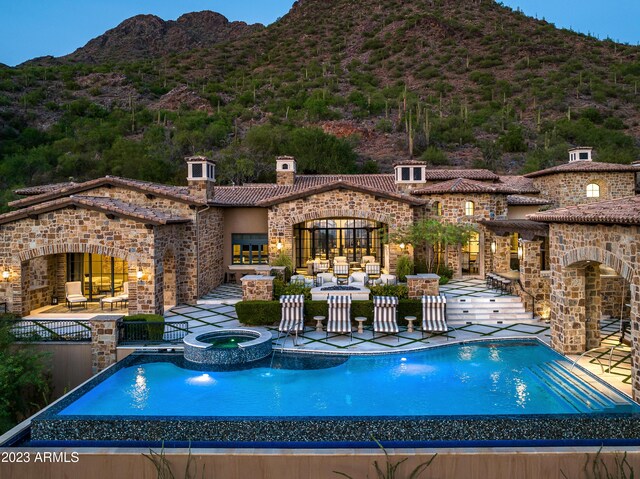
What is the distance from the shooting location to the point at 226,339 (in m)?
12.1

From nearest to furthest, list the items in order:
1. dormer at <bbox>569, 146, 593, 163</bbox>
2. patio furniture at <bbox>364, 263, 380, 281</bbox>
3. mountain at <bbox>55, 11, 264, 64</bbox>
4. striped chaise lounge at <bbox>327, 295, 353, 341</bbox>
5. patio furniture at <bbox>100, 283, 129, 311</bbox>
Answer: striped chaise lounge at <bbox>327, 295, 353, 341</bbox>
patio furniture at <bbox>100, 283, 129, 311</bbox>
patio furniture at <bbox>364, 263, 380, 281</bbox>
dormer at <bbox>569, 146, 593, 163</bbox>
mountain at <bbox>55, 11, 264, 64</bbox>


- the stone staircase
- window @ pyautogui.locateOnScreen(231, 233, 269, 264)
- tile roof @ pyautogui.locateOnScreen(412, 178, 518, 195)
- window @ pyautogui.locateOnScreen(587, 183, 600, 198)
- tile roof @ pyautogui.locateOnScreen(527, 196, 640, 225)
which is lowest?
the stone staircase

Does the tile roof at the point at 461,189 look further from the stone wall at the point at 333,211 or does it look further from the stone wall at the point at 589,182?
the stone wall at the point at 589,182

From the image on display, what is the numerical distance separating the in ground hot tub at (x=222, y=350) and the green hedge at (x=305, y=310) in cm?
207

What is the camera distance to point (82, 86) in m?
55.8

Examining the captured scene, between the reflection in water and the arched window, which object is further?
the arched window

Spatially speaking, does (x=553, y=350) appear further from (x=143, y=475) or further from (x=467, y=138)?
(x=467, y=138)

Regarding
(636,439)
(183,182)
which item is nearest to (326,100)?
(183,182)

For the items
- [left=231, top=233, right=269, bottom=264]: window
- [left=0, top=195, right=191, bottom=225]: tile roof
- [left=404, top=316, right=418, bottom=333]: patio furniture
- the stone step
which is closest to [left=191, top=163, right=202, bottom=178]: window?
[left=231, top=233, right=269, bottom=264]: window

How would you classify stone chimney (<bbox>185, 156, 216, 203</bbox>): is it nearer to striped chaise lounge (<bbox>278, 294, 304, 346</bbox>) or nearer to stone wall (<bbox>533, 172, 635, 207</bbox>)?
striped chaise lounge (<bbox>278, 294, 304, 346</bbox>)

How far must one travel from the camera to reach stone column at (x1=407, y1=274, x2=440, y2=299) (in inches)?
560

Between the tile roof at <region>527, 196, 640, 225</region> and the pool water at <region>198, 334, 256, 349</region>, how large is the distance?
8.60 meters

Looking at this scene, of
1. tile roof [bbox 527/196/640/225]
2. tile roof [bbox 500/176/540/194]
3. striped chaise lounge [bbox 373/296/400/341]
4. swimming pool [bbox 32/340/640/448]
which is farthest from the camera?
tile roof [bbox 500/176/540/194]

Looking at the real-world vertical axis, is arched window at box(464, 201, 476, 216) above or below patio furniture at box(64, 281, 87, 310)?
above
